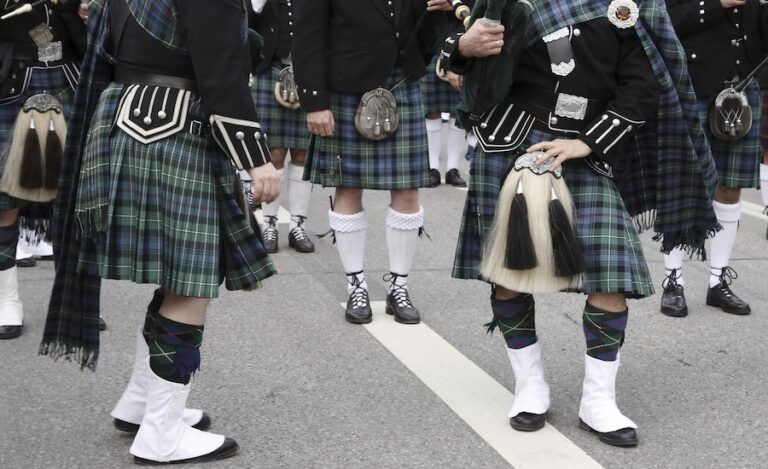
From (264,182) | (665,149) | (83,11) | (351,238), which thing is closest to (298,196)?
(351,238)

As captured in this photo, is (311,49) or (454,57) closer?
(454,57)

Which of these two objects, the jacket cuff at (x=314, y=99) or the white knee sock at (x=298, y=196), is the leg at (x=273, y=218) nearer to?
the white knee sock at (x=298, y=196)

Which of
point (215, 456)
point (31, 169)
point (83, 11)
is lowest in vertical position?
point (215, 456)

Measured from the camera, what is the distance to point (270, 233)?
6457mm

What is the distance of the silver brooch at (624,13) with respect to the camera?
3.47 meters

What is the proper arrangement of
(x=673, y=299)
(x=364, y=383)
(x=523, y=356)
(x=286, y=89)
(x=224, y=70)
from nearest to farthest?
(x=224, y=70) → (x=523, y=356) → (x=364, y=383) → (x=673, y=299) → (x=286, y=89)

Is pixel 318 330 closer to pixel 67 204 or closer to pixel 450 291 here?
pixel 450 291

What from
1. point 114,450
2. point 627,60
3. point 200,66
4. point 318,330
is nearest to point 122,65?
point 200,66

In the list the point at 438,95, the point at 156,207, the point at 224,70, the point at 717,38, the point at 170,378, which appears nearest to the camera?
the point at 224,70

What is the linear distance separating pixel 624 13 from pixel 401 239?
75.4 inches

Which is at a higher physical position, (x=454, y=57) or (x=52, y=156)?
(x=454, y=57)

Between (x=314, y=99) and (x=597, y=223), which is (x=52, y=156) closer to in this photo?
(x=314, y=99)

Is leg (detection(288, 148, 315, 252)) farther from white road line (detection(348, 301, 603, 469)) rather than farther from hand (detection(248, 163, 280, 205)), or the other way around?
hand (detection(248, 163, 280, 205))

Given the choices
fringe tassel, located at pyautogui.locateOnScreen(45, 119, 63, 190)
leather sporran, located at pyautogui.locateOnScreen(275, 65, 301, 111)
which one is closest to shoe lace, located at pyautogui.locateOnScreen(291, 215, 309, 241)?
leather sporran, located at pyautogui.locateOnScreen(275, 65, 301, 111)
